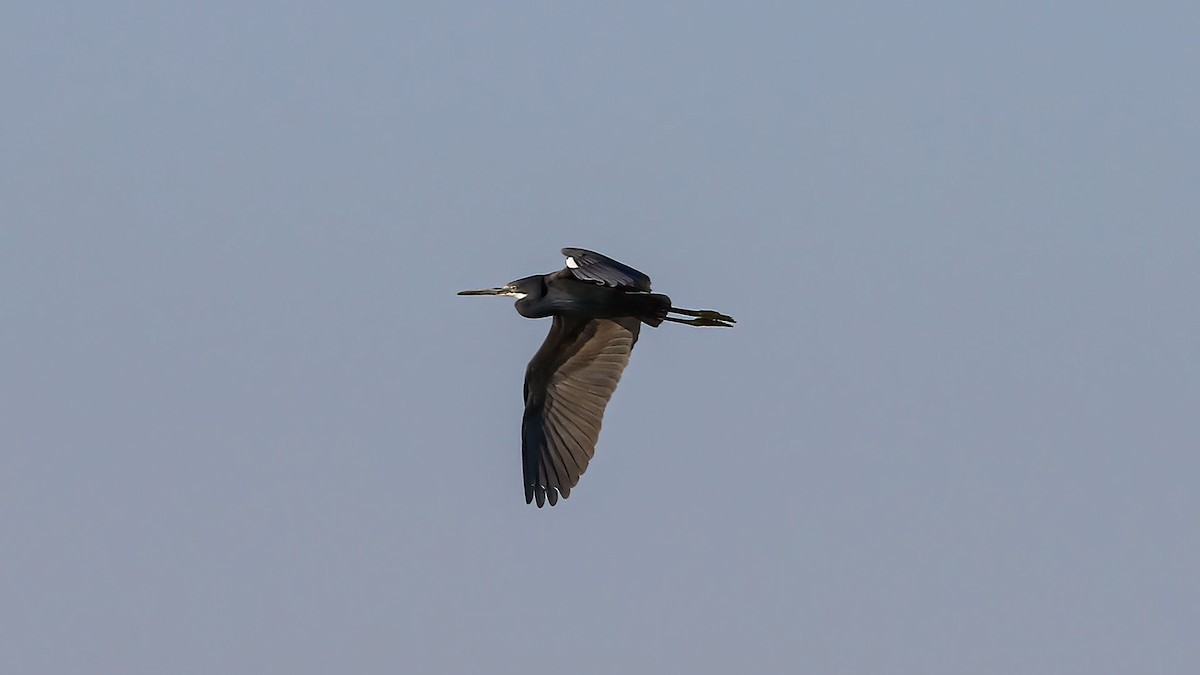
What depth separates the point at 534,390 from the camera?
22.5m

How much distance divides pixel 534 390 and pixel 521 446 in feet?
2.41

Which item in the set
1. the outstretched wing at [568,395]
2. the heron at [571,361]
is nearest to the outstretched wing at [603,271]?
the heron at [571,361]

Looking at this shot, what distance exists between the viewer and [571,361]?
22469 millimetres

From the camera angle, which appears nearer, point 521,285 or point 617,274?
point 617,274

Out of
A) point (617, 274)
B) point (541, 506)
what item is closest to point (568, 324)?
point (541, 506)

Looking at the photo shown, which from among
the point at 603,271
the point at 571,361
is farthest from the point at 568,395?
the point at 603,271

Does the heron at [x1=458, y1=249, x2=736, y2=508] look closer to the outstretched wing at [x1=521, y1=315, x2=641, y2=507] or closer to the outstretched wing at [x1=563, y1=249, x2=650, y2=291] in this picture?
the outstretched wing at [x1=521, y1=315, x2=641, y2=507]

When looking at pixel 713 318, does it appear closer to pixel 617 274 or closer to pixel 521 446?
pixel 521 446

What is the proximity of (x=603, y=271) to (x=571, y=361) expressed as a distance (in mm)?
4379

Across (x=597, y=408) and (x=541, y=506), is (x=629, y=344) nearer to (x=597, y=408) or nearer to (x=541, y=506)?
(x=597, y=408)

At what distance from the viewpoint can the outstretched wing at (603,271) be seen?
17828 mm

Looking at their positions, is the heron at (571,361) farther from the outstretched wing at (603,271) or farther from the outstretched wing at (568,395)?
the outstretched wing at (603,271)

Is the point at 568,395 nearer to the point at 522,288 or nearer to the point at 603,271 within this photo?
the point at 522,288

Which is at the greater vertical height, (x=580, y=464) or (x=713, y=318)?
(x=713, y=318)
